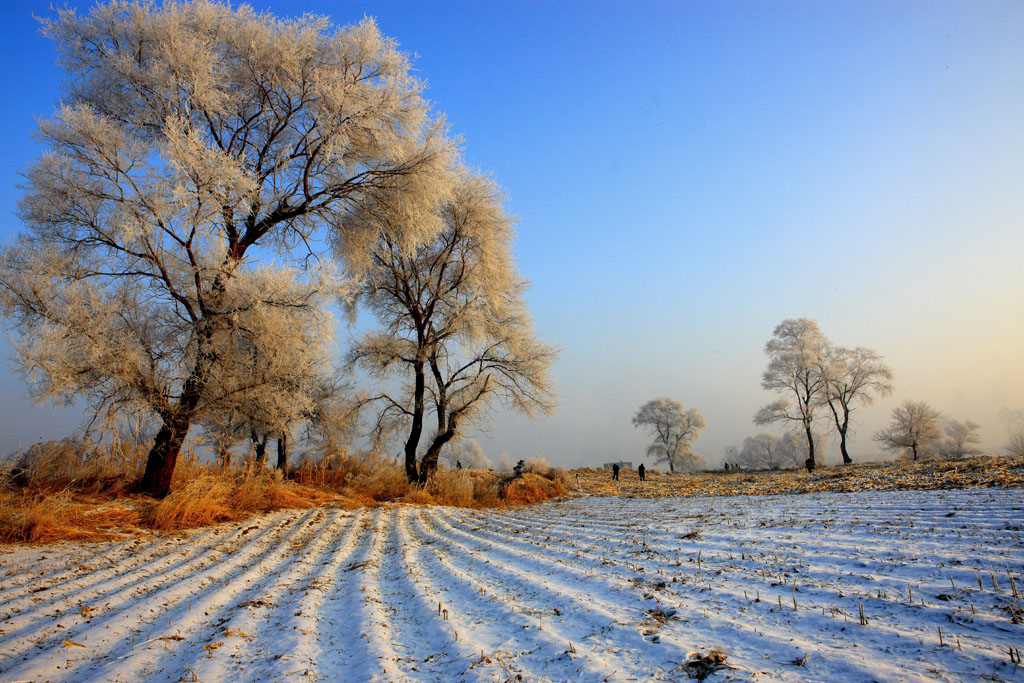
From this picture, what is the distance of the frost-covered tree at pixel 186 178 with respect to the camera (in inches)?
233

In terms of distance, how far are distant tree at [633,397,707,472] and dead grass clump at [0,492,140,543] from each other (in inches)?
1794

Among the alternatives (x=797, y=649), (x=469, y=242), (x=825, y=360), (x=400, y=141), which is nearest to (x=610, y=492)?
(x=469, y=242)

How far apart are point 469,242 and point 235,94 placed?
19.5ft

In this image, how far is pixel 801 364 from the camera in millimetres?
30172

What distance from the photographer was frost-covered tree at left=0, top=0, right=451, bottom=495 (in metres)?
5.93

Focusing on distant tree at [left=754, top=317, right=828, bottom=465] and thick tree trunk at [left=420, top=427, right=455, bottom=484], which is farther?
distant tree at [left=754, top=317, right=828, bottom=465]

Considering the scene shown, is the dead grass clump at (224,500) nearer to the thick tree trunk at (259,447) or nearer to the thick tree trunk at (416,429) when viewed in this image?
the thick tree trunk at (416,429)

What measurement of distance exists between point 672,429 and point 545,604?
46913 mm

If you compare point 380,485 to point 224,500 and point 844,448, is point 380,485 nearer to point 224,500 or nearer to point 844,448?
point 224,500

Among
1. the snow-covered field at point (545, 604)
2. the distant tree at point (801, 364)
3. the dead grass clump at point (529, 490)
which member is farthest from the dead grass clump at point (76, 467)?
the distant tree at point (801, 364)

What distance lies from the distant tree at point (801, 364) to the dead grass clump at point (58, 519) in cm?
3343

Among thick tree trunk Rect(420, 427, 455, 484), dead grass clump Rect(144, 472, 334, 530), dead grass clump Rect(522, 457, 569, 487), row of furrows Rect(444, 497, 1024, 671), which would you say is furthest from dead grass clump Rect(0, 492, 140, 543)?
dead grass clump Rect(522, 457, 569, 487)

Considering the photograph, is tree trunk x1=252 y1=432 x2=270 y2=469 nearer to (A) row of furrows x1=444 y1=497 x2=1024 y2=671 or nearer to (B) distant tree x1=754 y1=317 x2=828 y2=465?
(A) row of furrows x1=444 y1=497 x2=1024 y2=671

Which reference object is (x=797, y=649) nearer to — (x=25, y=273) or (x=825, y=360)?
(x=25, y=273)
